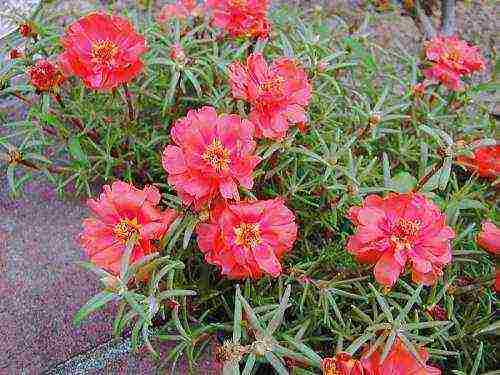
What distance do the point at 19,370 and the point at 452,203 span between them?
929 millimetres

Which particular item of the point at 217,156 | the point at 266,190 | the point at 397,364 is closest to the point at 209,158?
the point at 217,156

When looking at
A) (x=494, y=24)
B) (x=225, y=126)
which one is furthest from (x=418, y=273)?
(x=494, y=24)

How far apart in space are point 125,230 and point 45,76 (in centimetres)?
49

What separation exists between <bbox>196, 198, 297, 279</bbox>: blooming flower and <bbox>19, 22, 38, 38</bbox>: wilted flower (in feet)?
2.38

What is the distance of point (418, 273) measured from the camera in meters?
1.09

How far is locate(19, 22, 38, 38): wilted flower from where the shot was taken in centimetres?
152

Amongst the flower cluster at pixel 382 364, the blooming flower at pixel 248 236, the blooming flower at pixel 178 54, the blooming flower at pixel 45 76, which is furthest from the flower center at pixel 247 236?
the blooming flower at pixel 45 76

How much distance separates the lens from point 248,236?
108 centimetres

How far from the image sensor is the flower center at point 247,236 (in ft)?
3.53

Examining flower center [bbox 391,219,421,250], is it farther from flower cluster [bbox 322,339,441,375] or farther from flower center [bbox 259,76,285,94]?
flower center [bbox 259,76,285,94]

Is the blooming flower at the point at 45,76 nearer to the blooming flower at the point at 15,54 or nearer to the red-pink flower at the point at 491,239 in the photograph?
the blooming flower at the point at 15,54

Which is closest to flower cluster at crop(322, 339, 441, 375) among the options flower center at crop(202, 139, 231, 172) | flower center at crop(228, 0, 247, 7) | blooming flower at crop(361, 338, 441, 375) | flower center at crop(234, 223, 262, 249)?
blooming flower at crop(361, 338, 441, 375)

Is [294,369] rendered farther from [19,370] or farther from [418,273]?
[19,370]

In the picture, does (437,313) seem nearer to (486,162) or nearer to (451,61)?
(486,162)
